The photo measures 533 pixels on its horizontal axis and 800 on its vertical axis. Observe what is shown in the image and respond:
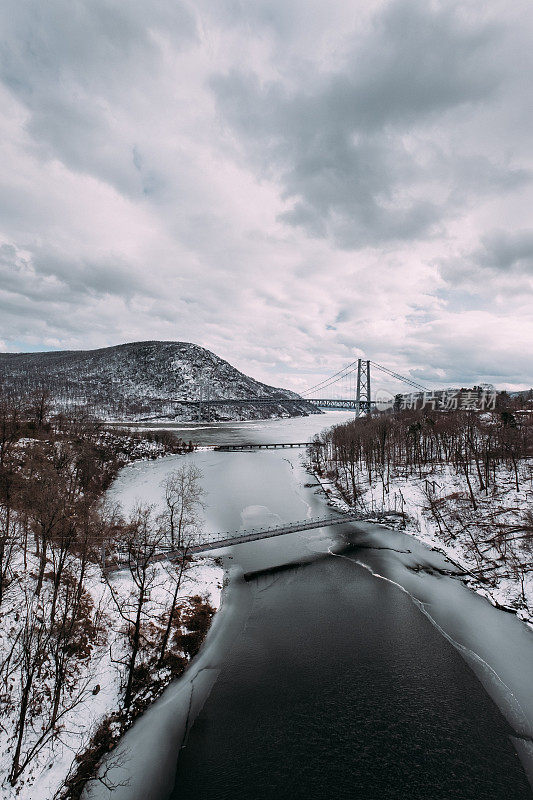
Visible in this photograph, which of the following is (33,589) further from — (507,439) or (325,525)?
(507,439)

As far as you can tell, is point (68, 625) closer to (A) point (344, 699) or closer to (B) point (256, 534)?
(A) point (344, 699)

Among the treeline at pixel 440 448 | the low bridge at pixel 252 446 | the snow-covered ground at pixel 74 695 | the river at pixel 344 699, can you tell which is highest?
the treeline at pixel 440 448

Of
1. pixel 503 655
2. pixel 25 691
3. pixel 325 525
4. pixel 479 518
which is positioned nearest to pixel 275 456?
pixel 325 525

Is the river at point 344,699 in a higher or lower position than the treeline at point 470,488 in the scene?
lower

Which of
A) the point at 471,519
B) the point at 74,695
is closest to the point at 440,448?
the point at 471,519

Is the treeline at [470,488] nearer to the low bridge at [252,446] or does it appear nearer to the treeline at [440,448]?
the treeline at [440,448]

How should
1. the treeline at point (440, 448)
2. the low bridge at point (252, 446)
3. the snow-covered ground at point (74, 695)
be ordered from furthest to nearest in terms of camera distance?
the low bridge at point (252, 446), the treeline at point (440, 448), the snow-covered ground at point (74, 695)

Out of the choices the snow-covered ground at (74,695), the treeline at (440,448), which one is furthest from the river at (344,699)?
the treeline at (440,448)

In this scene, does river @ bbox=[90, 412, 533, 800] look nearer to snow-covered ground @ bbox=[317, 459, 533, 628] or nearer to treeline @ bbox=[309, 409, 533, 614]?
snow-covered ground @ bbox=[317, 459, 533, 628]
